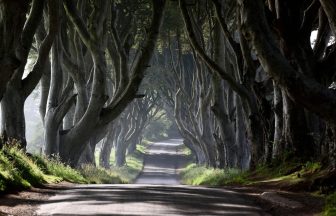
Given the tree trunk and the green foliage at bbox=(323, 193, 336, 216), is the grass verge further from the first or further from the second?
the green foliage at bbox=(323, 193, 336, 216)

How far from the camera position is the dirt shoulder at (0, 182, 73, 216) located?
8445 millimetres

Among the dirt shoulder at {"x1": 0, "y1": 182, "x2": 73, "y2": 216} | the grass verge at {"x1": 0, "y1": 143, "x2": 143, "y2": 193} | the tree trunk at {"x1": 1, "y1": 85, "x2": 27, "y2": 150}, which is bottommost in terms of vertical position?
the dirt shoulder at {"x1": 0, "y1": 182, "x2": 73, "y2": 216}

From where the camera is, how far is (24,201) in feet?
31.4

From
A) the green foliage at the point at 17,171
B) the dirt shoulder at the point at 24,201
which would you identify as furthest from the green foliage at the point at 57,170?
the dirt shoulder at the point at 24,201

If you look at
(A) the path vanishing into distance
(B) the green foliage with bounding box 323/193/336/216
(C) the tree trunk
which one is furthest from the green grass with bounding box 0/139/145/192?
(B) the green foliage with bounding box 323/193/336/216

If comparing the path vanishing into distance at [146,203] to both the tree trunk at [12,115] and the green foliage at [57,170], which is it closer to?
the green foliage at [57,170]

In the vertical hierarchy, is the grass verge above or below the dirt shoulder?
above

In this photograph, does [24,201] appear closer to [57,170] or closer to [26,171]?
[26,171]

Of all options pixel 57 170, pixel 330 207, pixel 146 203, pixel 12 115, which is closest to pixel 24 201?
pixel 146 203

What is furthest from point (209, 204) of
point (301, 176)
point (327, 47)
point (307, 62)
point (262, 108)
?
point (262, 108)

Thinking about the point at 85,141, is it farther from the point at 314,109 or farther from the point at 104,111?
the point at 314,109

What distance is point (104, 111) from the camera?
18422 mm

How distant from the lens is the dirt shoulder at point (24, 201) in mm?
8445

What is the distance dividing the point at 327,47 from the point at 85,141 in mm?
8481
